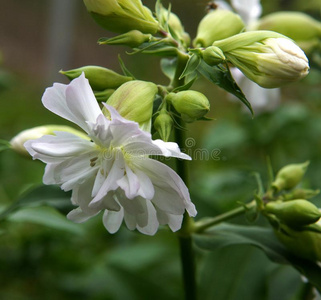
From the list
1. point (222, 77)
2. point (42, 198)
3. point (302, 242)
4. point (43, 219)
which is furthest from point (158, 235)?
point (222, 77)

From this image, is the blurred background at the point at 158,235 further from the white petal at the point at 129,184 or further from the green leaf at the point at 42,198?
the white petal at the point at 129,184

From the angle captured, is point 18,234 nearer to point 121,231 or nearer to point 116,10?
point 121,231

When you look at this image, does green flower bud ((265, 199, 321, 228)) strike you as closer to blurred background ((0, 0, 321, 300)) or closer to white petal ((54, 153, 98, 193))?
blurred background ((0, 0, 321, 300))

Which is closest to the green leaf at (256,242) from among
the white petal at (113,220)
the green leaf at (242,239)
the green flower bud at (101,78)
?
the green leaf at (242,239)

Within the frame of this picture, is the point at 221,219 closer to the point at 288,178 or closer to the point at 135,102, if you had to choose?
the point at 288,178

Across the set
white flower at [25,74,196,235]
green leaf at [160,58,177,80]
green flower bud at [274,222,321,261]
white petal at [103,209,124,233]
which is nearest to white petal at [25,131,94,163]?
white flower at [25,74,196,235]

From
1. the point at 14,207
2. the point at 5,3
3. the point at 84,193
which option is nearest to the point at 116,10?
the point at 84,193
